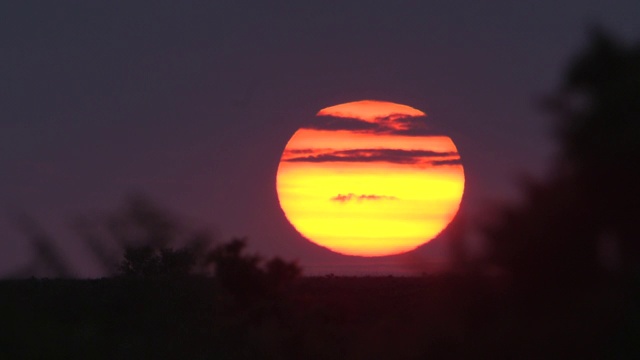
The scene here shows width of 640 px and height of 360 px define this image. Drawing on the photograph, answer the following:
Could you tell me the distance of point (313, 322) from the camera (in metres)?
29.8

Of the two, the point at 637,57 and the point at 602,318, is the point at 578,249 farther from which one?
the point at 637,57

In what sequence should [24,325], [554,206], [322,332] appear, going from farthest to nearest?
[24,325] → [322,332] → [554,206]

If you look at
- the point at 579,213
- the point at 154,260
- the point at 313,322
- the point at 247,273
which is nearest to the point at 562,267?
the point at 579,213

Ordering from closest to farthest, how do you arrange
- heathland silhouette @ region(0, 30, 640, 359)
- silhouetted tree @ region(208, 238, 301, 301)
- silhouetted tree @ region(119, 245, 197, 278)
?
heathland silhouette @ region(0, 30, 640, 359)
silhouetted tree @ region(208, 238, 301, 301)
silhouetted tree @ region(119, 245, 197, 278)

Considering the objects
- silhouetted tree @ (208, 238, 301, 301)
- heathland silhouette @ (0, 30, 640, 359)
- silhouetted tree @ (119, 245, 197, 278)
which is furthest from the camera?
silhouetted tree @ (119, 245, 197, 278)

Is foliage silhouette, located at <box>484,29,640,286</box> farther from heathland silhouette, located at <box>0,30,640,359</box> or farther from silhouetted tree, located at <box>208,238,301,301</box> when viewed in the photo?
silhouetted tree, located at <box>208,238,301,301</box>

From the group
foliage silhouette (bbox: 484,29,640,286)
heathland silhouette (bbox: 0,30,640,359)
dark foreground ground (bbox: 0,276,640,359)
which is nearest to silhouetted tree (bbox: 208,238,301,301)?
dark foreground ground (bbox: 0,276,640,359)

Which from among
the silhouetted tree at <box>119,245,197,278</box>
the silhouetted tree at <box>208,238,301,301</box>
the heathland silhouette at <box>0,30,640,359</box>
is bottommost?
the heathland silhouette at <box>0,30,640,359</box>

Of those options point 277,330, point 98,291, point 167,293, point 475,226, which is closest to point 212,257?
point 167,293

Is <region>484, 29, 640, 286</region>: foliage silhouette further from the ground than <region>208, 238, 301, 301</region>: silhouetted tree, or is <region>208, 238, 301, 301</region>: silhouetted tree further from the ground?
<region>208, 238, 301, 301</region>: silhouetted tree

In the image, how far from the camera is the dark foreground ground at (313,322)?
1862cm

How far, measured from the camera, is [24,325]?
33.0m

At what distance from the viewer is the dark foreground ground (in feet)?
61.1

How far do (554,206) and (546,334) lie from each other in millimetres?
1866
